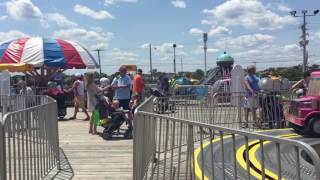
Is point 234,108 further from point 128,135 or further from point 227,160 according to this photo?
point 227,160

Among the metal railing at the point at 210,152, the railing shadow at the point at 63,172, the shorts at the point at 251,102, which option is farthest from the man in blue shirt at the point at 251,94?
the metal railing at the point at 210,152

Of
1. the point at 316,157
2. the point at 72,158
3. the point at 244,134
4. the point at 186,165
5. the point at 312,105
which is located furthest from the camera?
the point at 312,105

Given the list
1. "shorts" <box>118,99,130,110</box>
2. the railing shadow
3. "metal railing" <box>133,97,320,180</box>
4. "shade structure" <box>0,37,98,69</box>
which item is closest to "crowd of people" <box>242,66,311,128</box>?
"shorts" <box>118,99,130,110</box>

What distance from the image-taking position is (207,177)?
488 centimetres

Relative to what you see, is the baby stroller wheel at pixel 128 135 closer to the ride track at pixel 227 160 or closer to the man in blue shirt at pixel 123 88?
the man in blue shirt at pixel 123 88

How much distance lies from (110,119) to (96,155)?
3049 mm

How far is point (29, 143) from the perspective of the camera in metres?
6.81

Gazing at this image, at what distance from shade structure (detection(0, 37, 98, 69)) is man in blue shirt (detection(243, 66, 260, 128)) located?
9.70 meters

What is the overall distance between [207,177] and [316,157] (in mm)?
1939

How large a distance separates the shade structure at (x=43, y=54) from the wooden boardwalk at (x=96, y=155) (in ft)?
27.2

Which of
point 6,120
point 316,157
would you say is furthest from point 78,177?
point 316,157

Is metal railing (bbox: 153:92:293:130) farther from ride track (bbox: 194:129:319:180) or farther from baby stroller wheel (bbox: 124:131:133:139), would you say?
ride track (bbox: 194:129:319:180)

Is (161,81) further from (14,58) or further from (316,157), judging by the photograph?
(316,157)

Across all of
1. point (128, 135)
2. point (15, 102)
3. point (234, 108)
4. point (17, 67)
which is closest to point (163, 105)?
point (128, 135)
